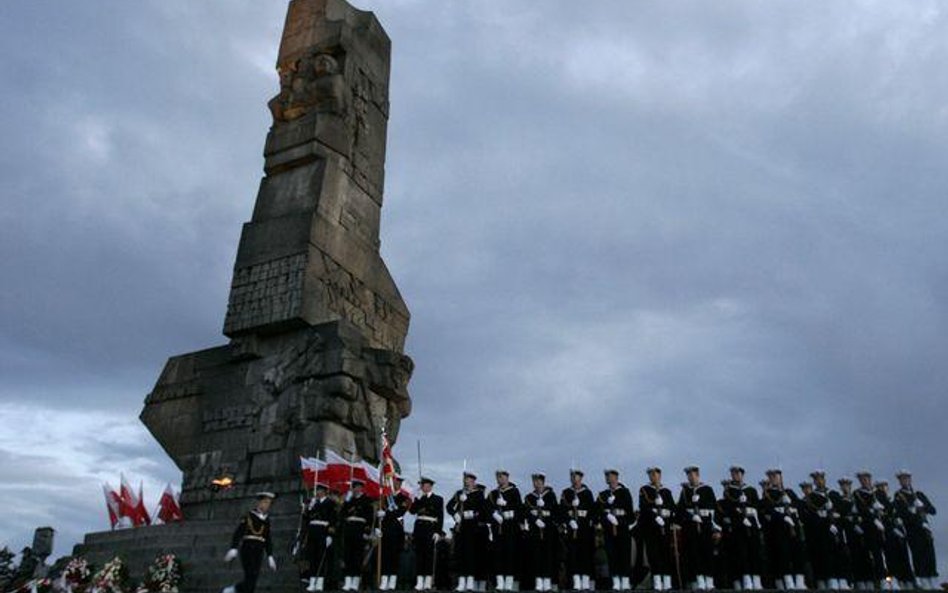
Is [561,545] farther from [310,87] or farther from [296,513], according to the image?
[310,87]

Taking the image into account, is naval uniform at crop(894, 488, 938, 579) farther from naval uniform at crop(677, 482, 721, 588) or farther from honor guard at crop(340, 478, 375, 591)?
honor guard at crop(340, 478, 375, 591)

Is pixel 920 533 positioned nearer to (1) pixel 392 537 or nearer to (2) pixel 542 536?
(2) pixel 542 536

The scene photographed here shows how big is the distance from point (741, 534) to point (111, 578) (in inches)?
379

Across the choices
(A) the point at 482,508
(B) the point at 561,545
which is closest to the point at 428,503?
(A) the point at 482,508

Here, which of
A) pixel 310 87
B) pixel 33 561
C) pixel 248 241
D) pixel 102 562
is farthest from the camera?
pixel 310 87

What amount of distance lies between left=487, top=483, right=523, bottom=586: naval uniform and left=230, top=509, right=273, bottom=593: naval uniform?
326 cm

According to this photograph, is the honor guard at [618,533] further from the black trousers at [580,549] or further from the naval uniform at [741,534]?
the naval uniform at [741,534]

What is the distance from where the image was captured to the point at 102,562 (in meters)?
13.7

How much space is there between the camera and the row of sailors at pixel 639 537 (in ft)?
37.5

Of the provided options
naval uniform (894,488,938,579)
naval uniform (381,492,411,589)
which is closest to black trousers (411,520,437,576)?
naval uniform (381,492,411,589)

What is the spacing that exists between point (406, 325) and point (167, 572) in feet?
30.4

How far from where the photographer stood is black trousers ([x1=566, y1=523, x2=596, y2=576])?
11461 mm

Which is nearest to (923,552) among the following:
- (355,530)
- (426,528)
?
(426,528)

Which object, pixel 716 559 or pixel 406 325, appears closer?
pixel 716 559
